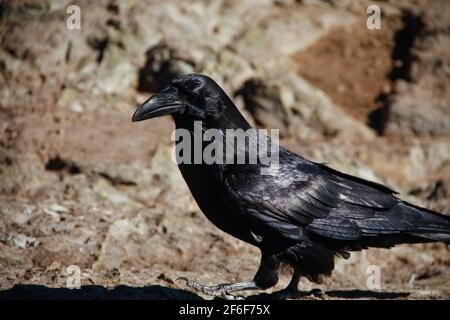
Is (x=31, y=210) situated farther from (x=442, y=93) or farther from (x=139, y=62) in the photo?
(x=442, y=93)

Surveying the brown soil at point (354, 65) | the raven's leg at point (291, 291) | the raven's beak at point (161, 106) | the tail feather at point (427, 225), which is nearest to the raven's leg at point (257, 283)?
the raven's leg at point (291, 291)

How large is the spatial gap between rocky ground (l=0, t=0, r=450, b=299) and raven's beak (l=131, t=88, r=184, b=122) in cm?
146

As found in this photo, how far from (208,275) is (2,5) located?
252 inches

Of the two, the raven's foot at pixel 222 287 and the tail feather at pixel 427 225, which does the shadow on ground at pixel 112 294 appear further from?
the tail feather at pixel 427 225

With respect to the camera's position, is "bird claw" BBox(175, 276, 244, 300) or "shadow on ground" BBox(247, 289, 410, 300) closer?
"bird claw" BBox(175, 276, 244, 300)

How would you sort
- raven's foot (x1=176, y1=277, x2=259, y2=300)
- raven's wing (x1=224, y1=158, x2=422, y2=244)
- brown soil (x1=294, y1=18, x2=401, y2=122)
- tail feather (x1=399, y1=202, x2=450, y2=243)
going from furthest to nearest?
brown soil (x1=294, y1=18, x2=401, y2=122), tail feather (x1=399, y1=202, x2=450, y2=243), raven's foot (x1=176, y1=277, x2=259, y2=300), raven's wing (x1=224, y1=158, x2=422, y2=244)

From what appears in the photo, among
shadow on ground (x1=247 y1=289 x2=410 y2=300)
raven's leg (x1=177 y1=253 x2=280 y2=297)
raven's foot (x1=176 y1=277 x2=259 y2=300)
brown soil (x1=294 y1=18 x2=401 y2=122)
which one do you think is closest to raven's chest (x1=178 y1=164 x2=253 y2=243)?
raven's leg (x1=177 y1=253 x2=280 y2=297)

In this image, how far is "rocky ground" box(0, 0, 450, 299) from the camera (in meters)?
7.04

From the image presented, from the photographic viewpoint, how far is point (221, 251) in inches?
293

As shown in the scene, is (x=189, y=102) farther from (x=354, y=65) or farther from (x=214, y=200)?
(x=354, y=65)

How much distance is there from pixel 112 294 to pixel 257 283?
1.19 meters

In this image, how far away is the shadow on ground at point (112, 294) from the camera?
5887 millimetres

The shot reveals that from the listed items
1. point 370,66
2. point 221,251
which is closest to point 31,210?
point 221,251

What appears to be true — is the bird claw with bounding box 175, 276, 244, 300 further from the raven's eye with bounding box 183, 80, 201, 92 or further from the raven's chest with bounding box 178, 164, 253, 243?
the raven's eye with bounding box 183, 80, 201, 92
